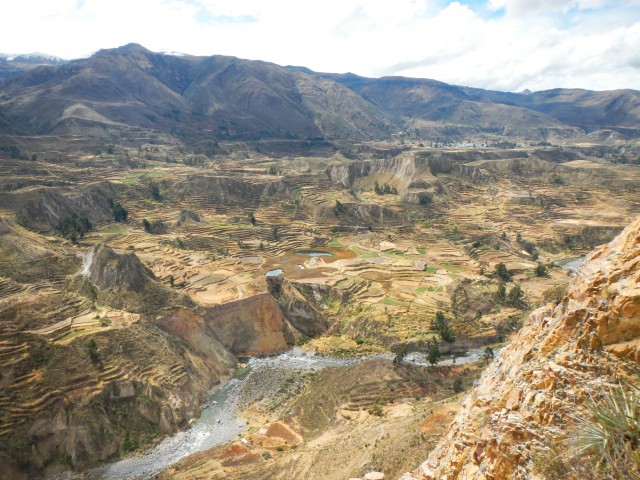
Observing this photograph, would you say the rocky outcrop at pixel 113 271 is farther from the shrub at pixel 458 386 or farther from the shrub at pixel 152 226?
the shrub at pixel 458 386

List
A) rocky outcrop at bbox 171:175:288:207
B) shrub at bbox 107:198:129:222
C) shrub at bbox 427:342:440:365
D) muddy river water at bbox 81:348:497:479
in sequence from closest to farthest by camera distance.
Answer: muddy river water at bbox 81:348:497:479 → shrub at bbox 427:342:440:365 → shrub at bbox 107:198:129:222 → rocky outcrop at bbox 171:175:288:207

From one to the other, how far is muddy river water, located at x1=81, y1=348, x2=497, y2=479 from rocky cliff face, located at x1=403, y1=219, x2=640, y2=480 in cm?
2823

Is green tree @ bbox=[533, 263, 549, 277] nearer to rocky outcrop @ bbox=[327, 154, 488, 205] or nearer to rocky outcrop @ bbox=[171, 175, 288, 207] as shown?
rocky outcrop @ bbox=[327, 154, 488, 205]

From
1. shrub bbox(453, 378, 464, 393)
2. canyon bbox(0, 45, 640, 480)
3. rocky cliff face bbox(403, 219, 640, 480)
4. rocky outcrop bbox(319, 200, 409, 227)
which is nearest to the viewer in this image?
rocky cliff face bbox(403, 219, 640, 480)

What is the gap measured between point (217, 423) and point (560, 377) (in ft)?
116

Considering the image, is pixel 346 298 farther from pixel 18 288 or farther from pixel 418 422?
pixel 18 288

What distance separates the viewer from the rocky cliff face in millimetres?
11000

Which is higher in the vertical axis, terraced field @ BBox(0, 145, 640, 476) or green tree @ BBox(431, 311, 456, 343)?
terraced field @ BBox(0, 145, 640, 476)

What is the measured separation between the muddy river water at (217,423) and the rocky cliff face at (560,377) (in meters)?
28.2

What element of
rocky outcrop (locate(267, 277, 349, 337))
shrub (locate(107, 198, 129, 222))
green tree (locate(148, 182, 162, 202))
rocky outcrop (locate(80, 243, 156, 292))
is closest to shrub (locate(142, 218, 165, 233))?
shrub (locate(107, 198, 129, 222))

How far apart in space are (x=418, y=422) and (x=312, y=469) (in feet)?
27.5

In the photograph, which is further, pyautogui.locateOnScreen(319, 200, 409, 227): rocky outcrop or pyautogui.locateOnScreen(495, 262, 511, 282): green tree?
pyautogui.locateOnScreen(319, 200, 409, 227): rocky outcrop

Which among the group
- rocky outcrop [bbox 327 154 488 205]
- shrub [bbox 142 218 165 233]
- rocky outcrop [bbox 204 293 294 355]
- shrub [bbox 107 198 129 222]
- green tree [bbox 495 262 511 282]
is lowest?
rocky outcrop [bbox 204 293 294 355]

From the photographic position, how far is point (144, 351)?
42219mm
